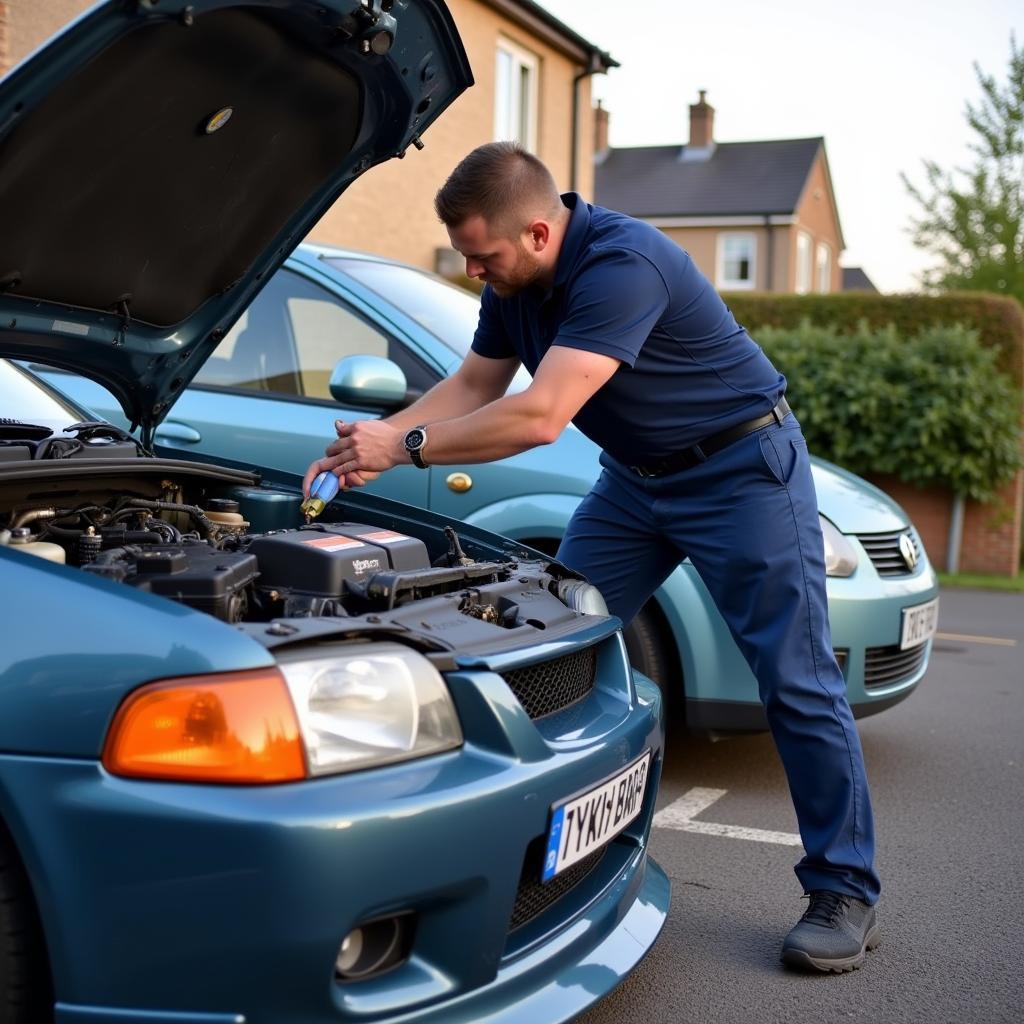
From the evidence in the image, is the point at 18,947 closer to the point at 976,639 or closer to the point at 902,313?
the point at 976,639

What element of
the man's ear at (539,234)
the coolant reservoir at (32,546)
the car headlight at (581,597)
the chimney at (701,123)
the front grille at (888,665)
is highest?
the chimney at (701,123)

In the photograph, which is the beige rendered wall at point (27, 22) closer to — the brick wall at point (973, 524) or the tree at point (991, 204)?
the brick wall at point (973, 524)

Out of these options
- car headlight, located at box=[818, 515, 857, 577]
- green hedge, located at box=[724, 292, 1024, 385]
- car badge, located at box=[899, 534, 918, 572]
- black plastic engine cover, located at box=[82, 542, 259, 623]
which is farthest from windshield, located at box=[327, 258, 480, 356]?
green hedge, located at box=[724, 292, 1024, 385]

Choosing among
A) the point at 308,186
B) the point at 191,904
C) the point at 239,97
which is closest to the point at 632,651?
the point at 308,186

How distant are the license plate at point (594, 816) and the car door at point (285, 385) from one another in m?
2.02

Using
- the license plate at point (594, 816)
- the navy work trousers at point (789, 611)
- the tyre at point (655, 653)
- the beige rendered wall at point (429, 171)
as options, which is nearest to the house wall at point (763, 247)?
the beige rendered wall at point (429, 171)

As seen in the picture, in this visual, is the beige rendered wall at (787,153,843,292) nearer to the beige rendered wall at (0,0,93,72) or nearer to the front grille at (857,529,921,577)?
the beige rendered wall at (0,0,93,72)

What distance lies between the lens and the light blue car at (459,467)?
3947 millimetres

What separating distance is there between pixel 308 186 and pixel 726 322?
3.63 feet

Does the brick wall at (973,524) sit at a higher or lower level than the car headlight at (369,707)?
lower

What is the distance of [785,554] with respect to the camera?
9.79 feet

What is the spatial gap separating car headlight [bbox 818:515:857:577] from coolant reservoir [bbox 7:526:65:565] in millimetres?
2519

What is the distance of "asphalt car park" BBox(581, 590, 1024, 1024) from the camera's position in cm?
271

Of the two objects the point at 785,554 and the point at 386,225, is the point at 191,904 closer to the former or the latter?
the point at 785,554
